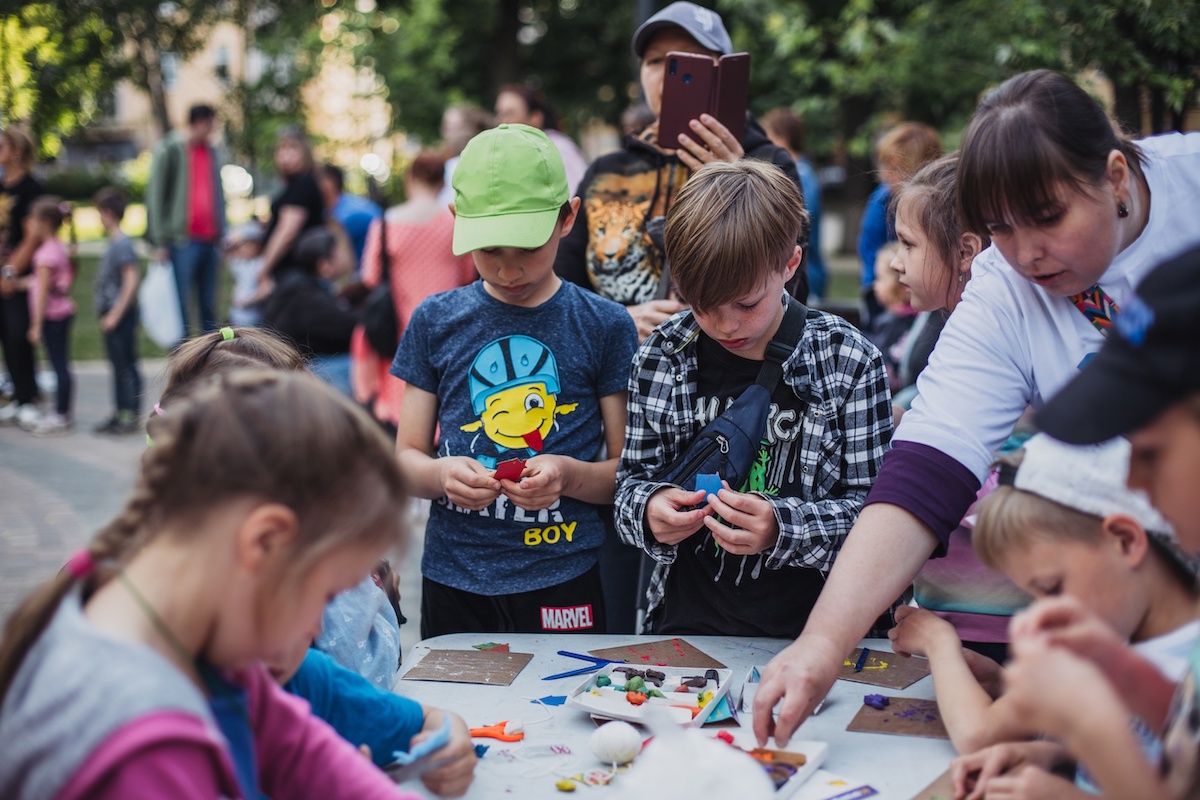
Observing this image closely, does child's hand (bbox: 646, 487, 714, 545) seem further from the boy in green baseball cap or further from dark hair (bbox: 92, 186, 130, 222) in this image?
dark hair (bbox: 92, 186, 130, 222)

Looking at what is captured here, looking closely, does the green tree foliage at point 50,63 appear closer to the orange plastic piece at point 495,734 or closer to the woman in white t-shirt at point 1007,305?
the orange plastic piece at point 495,734

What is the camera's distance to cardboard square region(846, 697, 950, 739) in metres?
1.84

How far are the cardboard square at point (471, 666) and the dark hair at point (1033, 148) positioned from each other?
120cm

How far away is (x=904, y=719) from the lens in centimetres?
188

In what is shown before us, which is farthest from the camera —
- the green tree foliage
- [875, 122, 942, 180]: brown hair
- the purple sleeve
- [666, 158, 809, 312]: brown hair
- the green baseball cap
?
the green tree foliage

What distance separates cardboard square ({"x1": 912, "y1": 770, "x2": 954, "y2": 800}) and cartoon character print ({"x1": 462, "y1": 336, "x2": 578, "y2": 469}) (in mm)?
1227

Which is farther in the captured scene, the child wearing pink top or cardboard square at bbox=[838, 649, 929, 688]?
the child wearing pink top

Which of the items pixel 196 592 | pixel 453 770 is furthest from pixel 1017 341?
pixel 196 592

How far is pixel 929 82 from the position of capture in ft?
25.0

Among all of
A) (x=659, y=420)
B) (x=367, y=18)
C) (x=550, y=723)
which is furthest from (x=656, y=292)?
(x=367, y=18)

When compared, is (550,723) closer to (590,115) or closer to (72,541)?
(72,541)

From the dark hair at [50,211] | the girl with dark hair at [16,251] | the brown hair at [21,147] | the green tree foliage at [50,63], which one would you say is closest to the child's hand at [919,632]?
the dark hair at [50,211]

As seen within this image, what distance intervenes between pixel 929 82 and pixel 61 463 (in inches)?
254

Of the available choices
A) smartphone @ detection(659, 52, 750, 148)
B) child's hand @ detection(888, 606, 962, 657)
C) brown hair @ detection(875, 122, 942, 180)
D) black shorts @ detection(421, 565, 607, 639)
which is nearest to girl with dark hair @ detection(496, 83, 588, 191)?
brown hair @ detection(875, 122, 942, 180)
